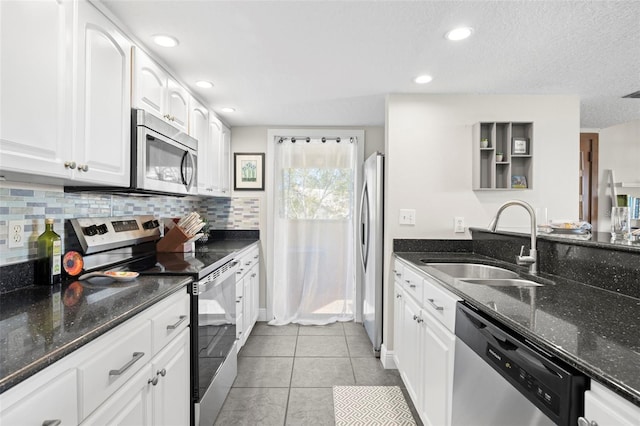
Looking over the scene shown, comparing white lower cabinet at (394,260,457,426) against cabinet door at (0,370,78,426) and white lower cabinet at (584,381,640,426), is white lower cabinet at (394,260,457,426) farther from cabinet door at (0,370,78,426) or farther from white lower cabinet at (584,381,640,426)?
cabinet door at (0,370,78,426)

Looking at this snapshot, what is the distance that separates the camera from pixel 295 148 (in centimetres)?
378

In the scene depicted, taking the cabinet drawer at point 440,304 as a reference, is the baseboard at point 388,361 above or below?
below

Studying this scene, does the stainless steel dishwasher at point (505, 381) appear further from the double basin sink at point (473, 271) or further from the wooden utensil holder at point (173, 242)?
the wooden utensil holder at point (173, 242)

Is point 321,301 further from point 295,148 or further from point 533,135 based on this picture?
point 533,135

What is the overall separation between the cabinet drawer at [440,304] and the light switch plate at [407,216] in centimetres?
91

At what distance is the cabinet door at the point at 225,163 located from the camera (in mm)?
3416

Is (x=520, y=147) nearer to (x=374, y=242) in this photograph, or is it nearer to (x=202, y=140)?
(x=374, y=242)

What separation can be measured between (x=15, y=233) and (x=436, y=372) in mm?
1994

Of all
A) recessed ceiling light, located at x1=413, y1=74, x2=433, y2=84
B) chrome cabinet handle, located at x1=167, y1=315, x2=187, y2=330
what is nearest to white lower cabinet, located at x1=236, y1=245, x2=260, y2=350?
chrome cabinet handle, located at x1=167, y1=315, x2=187, y2=330

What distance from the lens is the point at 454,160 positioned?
2.71 metres

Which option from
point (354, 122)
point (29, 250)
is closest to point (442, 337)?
point (29, 250)

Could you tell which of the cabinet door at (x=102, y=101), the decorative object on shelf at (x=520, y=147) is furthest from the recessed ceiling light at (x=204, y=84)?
the decorative object on shelf at (x=520, y=147)

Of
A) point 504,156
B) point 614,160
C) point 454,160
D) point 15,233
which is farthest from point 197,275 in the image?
point 614,160

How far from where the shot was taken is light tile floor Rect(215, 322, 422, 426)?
6.79 feet
